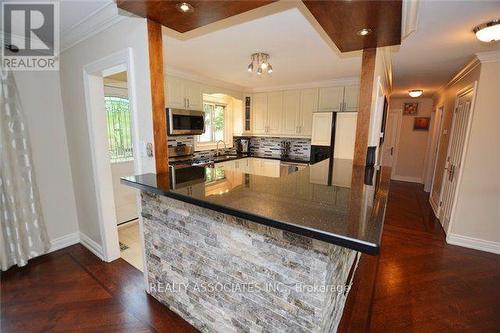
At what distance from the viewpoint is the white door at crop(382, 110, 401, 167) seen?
6.54 metres

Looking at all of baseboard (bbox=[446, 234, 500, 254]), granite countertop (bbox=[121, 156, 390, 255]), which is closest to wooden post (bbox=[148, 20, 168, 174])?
granite countertop (bbox=[121, 156, 390, 255])

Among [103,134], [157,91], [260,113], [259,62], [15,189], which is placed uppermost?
[259,62]

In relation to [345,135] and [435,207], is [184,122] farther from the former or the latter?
[435,207]

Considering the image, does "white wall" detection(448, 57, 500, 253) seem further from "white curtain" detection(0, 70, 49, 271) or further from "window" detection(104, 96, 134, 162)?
"white curtain" detection(0, 70, 49, 271)

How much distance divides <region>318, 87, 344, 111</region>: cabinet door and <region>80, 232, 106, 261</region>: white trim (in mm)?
4032

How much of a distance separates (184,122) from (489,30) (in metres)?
3.44

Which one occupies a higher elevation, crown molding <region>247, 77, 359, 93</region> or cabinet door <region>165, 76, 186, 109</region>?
crown molding <region>247, 77, 359, 93</region>

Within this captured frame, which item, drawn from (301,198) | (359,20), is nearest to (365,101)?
(359,20)

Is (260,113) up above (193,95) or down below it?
below

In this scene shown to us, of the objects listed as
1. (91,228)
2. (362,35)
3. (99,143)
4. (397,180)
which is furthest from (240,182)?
(397,180)

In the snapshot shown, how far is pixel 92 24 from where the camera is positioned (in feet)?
6.23

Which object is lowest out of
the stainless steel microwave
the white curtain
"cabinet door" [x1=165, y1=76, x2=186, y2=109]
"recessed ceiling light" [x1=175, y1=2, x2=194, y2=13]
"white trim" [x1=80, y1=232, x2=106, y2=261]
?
"white trim" [x1=80, y1=232, x2=106, y2=261]

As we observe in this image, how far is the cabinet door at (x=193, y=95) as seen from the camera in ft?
12.3

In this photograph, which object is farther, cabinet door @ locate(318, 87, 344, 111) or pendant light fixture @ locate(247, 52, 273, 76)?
cabinet door @ locate(318, 87, 344, 111)
